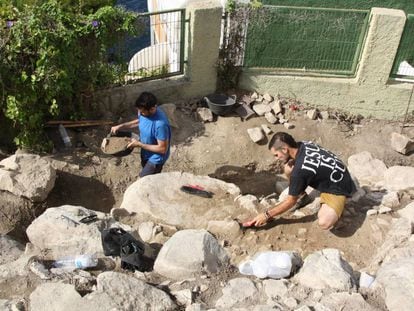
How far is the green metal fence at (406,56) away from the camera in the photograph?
8.72 metres

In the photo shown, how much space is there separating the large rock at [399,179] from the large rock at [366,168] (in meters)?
0.21

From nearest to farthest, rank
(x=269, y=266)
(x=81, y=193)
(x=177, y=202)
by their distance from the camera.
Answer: (x=269, y=266) < (x=177, y=202) < (x=81, y=193)

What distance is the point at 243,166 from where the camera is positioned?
8.48 meters

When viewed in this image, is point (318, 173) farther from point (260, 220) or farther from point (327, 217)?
point (260, 220)

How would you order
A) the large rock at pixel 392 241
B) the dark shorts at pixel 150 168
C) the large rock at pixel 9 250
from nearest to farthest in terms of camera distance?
the large rock at pixel 9 250 → the large rock at pixel 392 241 → the dark shorts at pixel 150 168

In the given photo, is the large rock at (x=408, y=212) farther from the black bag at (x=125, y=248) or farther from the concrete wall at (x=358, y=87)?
the concrete wall at (x=358, y=87)

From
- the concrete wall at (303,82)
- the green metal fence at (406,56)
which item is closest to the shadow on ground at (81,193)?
the concrete wall at (303,82)

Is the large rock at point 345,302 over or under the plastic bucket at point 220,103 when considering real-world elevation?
over

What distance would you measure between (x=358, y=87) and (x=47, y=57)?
5.69 m

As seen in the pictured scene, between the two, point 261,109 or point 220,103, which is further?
point 261,109

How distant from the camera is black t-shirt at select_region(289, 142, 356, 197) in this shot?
5.72m

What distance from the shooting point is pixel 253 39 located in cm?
896

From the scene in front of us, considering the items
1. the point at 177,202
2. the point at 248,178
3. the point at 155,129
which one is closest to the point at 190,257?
the point at 177,202

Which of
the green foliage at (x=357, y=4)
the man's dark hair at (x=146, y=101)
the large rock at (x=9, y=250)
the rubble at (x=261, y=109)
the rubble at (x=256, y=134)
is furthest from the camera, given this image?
the green foliage at (x=357, y=4)
